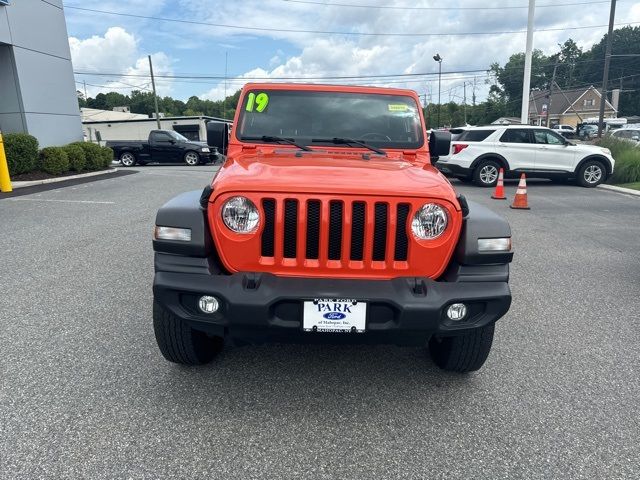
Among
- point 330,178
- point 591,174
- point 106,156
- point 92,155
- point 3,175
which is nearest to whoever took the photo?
point 330,178

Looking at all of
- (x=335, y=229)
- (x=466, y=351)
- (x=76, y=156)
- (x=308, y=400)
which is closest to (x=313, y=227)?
(x=335, y=229)

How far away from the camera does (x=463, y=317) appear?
2.49m

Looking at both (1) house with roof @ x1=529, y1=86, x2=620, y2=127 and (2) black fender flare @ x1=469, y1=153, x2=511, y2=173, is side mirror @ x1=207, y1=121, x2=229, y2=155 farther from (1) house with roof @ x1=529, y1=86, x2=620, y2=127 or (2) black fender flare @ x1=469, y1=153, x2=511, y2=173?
(1) house with roof @ x1=529, y1=86, x2=620, y2=127

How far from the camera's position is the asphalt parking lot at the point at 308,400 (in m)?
2.25

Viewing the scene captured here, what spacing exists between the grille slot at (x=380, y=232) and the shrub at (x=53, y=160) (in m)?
13.2

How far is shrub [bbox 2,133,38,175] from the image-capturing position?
1193cm

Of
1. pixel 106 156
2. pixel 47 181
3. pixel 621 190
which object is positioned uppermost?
pixel 106 156

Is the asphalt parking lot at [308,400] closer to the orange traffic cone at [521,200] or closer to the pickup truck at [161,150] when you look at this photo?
the orange traffic cone at [521,200]

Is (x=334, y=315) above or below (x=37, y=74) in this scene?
below

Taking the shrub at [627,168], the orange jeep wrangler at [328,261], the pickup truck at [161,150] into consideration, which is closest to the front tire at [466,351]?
the orange jeep wrangler at [328,261]

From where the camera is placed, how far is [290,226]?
8.32 ft

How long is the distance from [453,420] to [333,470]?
78 cm

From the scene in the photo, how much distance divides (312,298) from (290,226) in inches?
16.2

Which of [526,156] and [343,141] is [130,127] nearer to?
[526,156]
